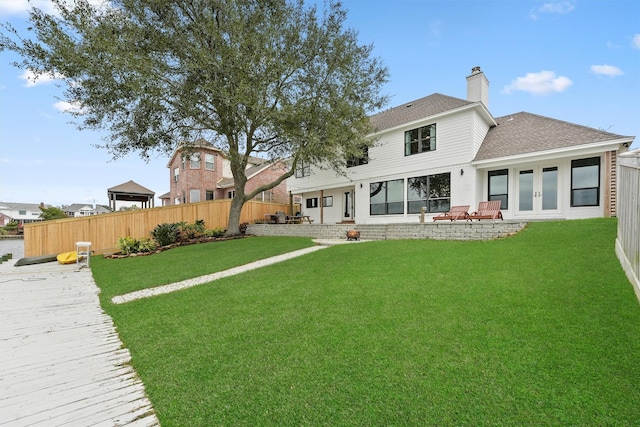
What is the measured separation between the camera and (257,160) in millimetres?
33531

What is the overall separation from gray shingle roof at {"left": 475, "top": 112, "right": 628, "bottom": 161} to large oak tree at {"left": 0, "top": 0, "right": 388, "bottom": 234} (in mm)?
5726

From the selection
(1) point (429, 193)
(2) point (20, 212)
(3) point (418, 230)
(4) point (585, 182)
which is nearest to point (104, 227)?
(3) point (418, 230)

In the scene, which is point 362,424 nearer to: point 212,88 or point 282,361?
point 282,361

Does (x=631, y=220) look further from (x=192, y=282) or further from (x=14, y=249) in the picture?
(x=14, y=249)

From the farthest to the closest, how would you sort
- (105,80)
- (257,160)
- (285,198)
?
(257,160)
(285,198)
(105,80)

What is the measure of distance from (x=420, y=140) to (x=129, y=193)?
20.6 m

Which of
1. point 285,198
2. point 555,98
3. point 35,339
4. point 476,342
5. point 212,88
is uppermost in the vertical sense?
point 555,98

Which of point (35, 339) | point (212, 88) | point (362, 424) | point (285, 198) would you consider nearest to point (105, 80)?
point (212, 88)

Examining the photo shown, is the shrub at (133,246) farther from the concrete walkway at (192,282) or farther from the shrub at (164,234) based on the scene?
the concrete walkway at (192,282)

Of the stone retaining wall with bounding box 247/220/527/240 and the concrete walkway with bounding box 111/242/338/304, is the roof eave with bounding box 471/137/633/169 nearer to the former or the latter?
the stone retaining wall with bounding box 247/220/527/240

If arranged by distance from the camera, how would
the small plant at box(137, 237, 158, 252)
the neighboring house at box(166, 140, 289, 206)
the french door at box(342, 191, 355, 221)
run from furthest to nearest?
the neighboring house at box(166, 140, 289, 206)
the french door at box(342, 191, 355, 221)
the small plant at box(137, 237, 158, 252)

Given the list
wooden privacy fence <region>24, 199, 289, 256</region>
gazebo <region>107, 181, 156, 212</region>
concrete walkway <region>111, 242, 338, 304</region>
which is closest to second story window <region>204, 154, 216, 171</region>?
gazebo <region>107, 181, 156, 212</region>

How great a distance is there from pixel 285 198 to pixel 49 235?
60.2ft

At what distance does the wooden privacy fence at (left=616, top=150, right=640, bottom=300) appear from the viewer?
394 cm
